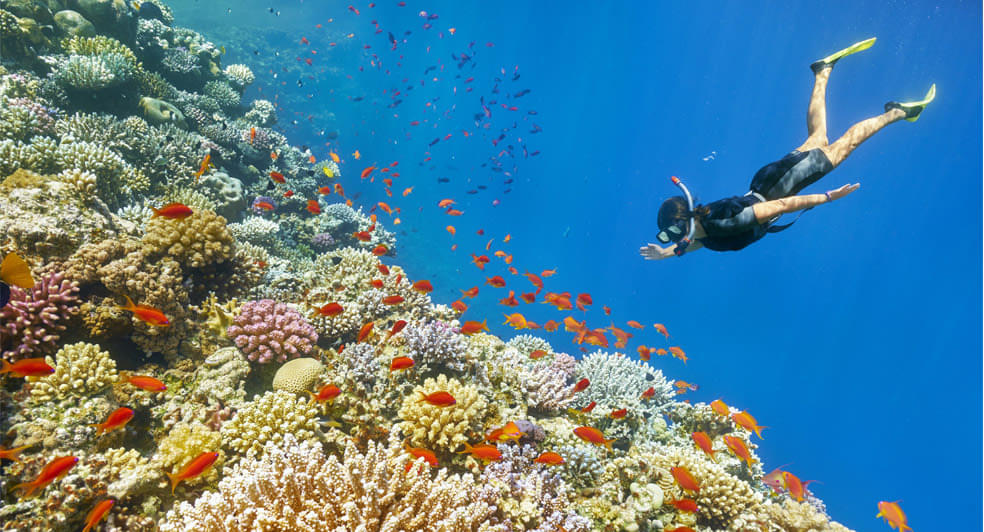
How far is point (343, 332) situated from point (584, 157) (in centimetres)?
12419

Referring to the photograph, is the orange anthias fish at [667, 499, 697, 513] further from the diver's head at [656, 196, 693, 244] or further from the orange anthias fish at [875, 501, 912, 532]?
the orange anthias fish at [875, 501, 912, 532]

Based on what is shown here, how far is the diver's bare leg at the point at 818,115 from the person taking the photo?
520 centimetres

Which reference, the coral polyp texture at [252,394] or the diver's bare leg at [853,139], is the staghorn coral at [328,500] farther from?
the diver's bare leg at [853,139]

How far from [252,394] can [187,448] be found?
132 centimetres

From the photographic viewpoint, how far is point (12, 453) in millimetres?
3045

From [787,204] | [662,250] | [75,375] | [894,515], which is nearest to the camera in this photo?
[75,375]

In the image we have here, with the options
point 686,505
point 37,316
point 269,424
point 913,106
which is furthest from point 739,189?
point 37,316

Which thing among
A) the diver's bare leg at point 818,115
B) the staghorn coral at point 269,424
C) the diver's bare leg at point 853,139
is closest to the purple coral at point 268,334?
the staghorn coral at point 269,424

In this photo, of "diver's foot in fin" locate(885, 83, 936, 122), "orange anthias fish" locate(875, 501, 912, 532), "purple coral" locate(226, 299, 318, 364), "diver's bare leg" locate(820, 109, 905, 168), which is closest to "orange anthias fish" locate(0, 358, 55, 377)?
"purple coral" locate(226, 299, 318, 364)

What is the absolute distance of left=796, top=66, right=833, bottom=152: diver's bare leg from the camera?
5195 mm

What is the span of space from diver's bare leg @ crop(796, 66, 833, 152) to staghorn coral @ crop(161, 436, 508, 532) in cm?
616

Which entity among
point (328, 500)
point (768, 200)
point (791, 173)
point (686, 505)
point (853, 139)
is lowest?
point (328, 500)

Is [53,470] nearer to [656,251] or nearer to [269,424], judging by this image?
[269,424]

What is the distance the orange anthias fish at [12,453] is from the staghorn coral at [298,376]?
194cm
